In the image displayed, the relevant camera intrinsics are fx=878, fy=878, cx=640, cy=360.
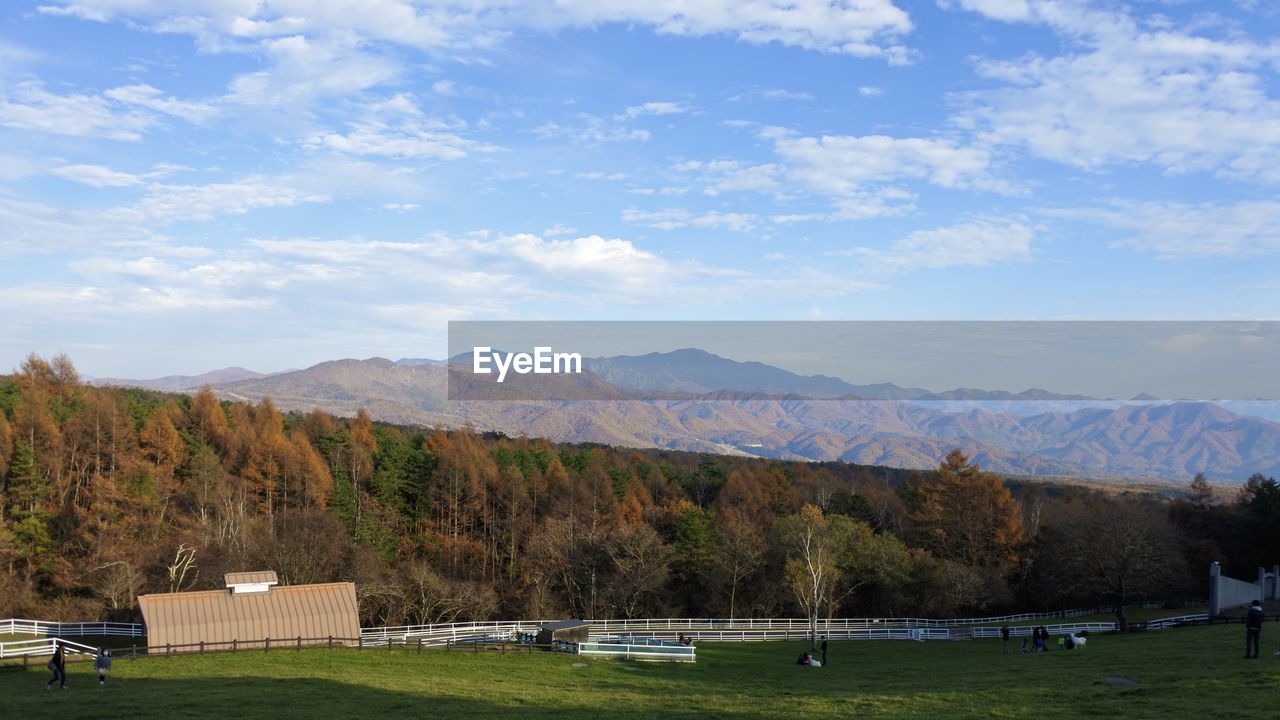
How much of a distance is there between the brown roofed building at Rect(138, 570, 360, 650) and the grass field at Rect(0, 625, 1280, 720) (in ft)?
13.4

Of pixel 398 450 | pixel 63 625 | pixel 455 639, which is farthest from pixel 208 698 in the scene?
pixel 398 450

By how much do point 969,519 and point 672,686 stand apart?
156 ft

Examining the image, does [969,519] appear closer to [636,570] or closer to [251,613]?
[636,570]

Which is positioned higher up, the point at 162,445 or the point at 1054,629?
the point at 162,445

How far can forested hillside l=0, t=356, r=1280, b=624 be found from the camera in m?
56.0

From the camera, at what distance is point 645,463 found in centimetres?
9288

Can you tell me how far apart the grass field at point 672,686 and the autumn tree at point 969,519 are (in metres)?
30.6

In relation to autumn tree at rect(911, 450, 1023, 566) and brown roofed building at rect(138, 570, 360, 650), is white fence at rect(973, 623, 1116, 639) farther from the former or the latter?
brown roofed building at rect(138, 570, 360, 650)

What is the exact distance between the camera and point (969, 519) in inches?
2675

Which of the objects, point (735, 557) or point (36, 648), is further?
point (735, 557)

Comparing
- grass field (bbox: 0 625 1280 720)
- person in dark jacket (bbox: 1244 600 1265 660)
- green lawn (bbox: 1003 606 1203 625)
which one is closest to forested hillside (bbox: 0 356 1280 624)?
green lawn (bbox: 1003 606 1203 625)

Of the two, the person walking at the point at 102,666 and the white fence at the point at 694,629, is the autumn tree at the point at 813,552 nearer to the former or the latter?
the white fence at the point at 694,629

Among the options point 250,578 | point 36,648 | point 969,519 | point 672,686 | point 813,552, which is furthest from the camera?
point 969,519

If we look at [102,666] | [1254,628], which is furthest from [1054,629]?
[102,666]
